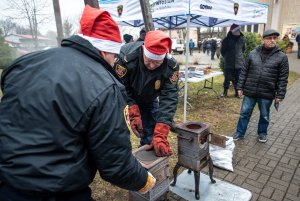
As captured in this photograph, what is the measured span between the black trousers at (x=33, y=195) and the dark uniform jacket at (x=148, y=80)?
4.49 ft

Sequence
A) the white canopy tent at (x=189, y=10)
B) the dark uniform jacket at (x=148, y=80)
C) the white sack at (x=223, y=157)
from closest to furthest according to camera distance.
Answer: the dark uniform jacket at (x=148, y=80), the white sack at (x=223, y=157), the white canopy tent at (x=189, y=10)

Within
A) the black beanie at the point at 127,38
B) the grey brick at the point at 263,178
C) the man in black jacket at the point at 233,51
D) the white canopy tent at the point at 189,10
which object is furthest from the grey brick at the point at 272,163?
the black beanie at the point at 127,38

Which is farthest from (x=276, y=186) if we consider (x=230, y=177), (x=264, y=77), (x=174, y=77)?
(x=174, y=77)

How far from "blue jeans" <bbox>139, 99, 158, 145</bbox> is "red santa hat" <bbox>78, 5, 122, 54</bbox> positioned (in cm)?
164

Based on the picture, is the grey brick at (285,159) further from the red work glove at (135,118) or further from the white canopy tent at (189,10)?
the red work glove at (135,118)

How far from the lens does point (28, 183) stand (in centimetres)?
123

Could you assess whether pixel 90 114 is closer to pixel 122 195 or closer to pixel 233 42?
pixel 122 195

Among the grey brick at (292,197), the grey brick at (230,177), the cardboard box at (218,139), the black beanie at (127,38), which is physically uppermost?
the black beanie at (127,38)

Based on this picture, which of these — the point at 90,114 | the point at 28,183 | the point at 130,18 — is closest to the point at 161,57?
the point at 90,114

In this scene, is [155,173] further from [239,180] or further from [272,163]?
[272,163]

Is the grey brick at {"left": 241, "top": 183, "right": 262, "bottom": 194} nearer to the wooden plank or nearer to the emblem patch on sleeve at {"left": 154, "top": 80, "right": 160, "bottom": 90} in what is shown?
the wooden plank

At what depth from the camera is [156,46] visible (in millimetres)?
2338

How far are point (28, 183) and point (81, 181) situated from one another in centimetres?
25

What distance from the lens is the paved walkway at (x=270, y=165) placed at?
118 inches
